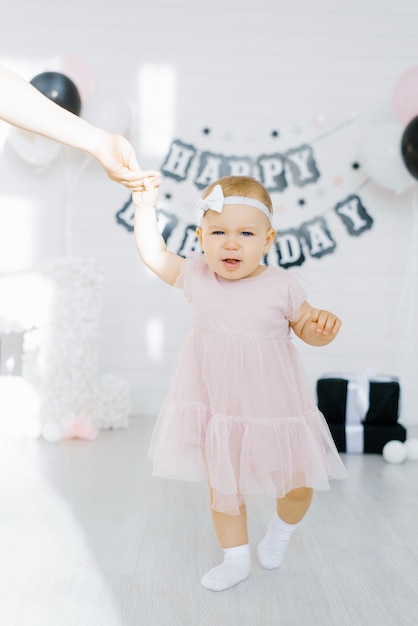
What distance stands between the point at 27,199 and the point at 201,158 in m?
1.04

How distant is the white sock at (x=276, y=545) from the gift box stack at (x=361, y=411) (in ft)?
5.33

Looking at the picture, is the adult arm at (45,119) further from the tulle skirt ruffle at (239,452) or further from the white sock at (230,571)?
the white sock at (230,571)

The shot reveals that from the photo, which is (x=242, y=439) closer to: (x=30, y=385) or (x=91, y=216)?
(x=30, y=385)

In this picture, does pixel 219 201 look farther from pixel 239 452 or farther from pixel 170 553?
pixel 170 553

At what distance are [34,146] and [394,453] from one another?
2.44m

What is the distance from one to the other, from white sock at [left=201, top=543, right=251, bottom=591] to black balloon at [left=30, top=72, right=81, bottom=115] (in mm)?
2624

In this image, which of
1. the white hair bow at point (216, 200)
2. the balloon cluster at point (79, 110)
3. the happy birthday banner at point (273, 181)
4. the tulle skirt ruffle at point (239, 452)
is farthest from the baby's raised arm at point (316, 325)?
the happy birthday banner at point (273, 181)

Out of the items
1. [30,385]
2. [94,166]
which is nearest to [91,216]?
[94,166]

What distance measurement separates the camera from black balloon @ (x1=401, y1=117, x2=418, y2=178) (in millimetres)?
4082

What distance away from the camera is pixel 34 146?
14.7ft

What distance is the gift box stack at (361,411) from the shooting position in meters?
3.96

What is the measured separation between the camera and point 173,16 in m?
4.78

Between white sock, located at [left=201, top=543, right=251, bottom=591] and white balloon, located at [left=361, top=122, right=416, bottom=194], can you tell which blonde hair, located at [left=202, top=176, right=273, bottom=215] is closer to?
white sock, located at [left=201, top=543, right=251, bottom=591]

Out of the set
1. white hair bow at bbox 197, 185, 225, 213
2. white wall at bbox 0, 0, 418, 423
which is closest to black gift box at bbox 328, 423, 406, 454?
white wall at bbox 0, 0, 418, 423
